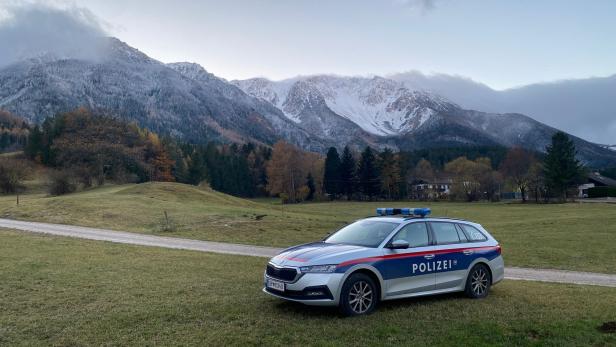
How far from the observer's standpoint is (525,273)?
18.0 meters

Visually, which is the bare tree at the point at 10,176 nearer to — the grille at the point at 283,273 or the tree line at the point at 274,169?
the tree line at the point at 274,169

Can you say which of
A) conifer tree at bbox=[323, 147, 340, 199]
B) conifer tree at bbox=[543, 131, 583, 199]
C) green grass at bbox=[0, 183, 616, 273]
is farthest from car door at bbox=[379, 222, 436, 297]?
conifer tree at bbox=[323, 147, 340, 199]

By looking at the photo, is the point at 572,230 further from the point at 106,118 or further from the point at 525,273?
the point at 106,118

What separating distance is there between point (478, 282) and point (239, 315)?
6009 millimetres

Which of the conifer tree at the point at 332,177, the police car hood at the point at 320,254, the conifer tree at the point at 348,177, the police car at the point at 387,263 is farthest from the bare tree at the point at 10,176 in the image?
the conifer tree at the point at 348,177

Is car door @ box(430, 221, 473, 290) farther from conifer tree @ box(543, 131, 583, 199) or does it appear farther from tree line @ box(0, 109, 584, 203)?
conifer tree @ box(543, 131, 583, 199)

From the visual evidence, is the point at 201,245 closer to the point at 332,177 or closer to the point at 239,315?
the point at 239,315

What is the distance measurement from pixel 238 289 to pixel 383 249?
396 cm

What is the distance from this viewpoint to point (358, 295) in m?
9.38

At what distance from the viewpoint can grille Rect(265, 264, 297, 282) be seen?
9297mm

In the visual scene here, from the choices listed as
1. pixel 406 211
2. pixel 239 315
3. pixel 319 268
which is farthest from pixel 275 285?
pixel 406 211

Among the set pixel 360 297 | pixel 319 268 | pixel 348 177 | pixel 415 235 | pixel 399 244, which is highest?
pixel 348 177

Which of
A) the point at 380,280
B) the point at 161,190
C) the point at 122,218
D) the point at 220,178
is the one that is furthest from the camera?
the point at 220,178

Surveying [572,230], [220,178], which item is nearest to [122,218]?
[572,230]
